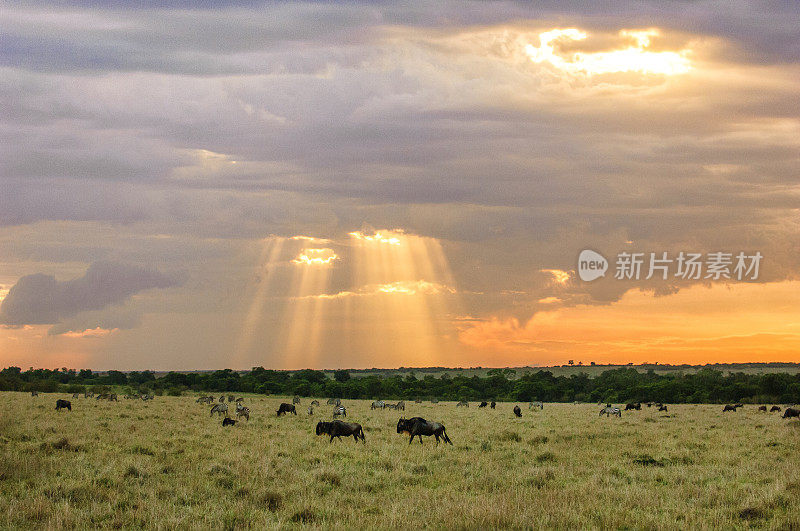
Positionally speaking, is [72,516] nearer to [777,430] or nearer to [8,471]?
[8,471]

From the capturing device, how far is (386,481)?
1741 centimetres

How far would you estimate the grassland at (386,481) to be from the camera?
12.8m

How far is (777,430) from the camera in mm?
36375

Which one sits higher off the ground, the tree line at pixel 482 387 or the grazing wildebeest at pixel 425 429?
the grazing wildebeest at pixel 425 429

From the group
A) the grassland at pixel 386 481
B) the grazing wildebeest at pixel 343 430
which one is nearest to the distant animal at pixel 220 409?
the grassland at pixel 386 481

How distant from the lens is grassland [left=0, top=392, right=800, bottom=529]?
A: 1283 cm

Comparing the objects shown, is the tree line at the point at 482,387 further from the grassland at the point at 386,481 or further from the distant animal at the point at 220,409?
the grassland at the point at 386,481

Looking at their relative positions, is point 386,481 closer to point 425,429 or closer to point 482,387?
point 425,429

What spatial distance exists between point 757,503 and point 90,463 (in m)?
17.8

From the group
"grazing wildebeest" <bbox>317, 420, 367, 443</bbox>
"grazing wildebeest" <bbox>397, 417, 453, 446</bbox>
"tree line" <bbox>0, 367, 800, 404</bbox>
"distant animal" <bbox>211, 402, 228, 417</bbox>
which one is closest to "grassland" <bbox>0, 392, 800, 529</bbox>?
"grazing wildebeest" <bbox>317, 420, 367, 443</bbox>

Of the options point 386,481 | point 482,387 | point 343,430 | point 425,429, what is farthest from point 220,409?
point 482,387

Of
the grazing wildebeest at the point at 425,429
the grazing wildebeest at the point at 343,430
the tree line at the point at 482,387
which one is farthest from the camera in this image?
the tree line at the point at 482,387

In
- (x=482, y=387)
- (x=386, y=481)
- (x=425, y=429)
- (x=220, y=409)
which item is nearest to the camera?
(x=386, y=481)

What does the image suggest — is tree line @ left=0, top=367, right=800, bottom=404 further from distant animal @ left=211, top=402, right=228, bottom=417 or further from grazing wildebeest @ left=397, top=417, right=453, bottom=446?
grazing wildebeest @ left=397, top=417, right=453, bottom=446
